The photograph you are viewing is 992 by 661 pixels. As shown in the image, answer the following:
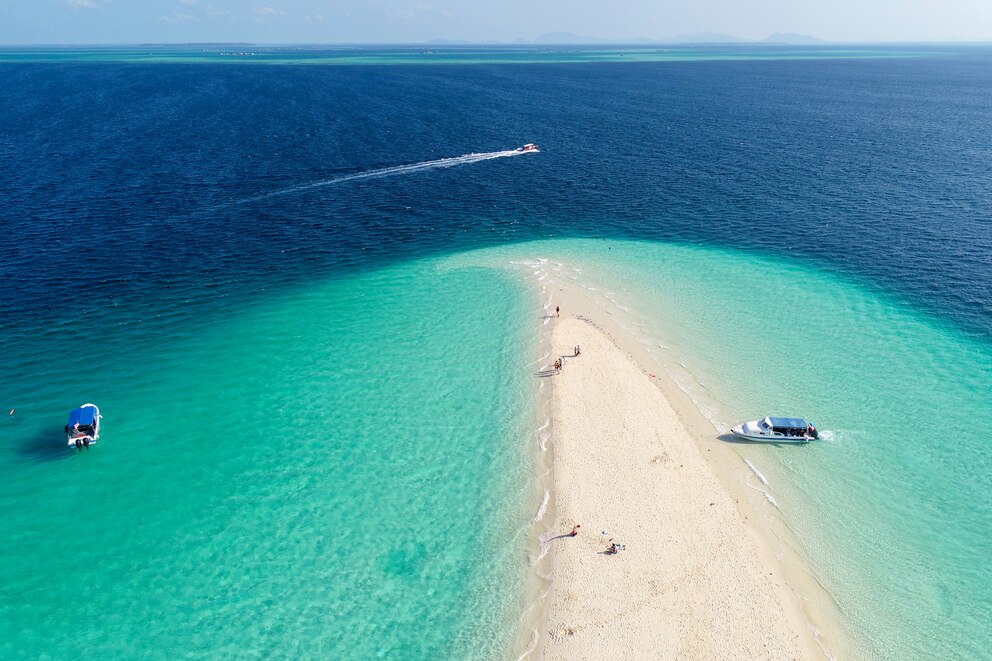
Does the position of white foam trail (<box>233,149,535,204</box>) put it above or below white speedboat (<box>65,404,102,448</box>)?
above

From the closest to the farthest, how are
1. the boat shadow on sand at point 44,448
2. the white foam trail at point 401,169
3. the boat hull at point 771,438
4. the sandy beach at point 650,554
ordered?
the sandy beach at point 650,554 < the boat shadow on sand at point 44,448 < the boat hull at point 771,438 < the white foam trail at point 401,169

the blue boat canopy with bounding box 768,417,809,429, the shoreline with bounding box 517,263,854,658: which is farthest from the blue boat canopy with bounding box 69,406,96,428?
the blue boat canopy with bounding box 768,417,809,429

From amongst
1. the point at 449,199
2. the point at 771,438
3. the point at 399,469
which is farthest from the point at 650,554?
the point at 449,199

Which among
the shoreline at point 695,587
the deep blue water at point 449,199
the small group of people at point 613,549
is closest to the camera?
the shoreline at point 695,587

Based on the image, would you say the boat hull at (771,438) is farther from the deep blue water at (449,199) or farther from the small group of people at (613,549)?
the deep blue water at (449,199)

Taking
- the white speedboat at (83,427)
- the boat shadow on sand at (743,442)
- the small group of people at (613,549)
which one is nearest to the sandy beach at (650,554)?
the small group of people at (613,549)

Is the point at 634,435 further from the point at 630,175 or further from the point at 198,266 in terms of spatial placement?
the point at 630,175

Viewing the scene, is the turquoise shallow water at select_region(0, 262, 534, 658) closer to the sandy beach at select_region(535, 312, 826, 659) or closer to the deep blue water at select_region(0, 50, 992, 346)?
the sandy beach at select_region(535, 312, 826, 659)

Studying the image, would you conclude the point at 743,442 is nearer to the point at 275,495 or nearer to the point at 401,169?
the point at 275,495
